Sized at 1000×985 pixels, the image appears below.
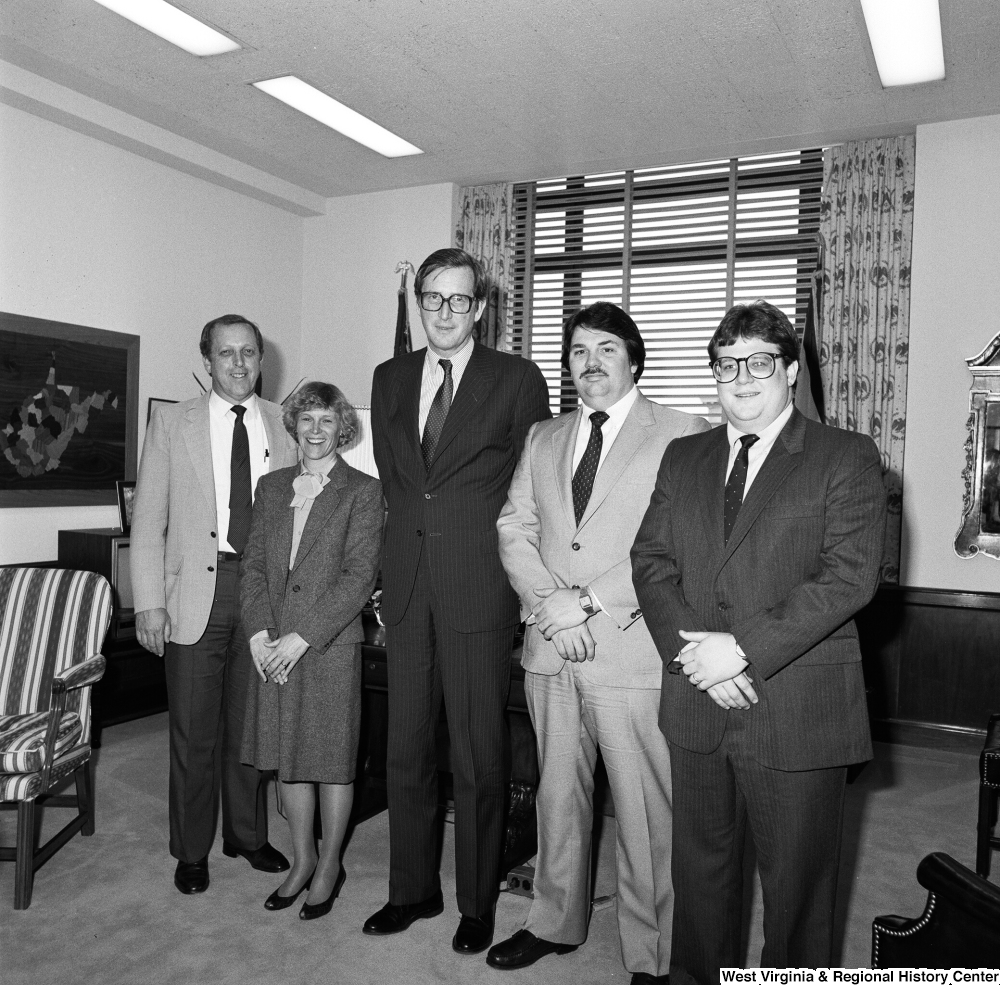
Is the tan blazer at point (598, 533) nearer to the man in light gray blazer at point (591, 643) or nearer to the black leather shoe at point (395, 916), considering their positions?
the man in light gray blazer at point (591, 643)

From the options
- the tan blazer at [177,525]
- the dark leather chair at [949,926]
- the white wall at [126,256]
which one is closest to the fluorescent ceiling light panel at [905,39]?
the tan blazer at [177,525]

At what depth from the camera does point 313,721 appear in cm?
267

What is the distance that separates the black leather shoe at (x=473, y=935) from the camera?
2506 mm

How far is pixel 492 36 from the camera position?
161 inches

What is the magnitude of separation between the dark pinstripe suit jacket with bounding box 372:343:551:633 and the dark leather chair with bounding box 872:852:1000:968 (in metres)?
1.37

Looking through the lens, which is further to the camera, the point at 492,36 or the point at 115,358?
the point at 115,358

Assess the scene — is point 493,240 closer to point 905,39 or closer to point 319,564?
point 905,39

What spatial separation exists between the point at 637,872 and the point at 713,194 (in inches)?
184

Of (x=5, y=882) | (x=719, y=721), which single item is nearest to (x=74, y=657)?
(x=5, y=882)

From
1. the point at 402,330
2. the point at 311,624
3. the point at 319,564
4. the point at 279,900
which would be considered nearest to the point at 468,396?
the point at 319,564

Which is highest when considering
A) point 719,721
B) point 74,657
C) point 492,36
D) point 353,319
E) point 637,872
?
point 492,36

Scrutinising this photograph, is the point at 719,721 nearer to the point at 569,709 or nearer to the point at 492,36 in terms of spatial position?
the point at 569,709

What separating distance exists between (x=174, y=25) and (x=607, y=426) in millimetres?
3121

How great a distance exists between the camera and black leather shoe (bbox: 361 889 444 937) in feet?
8.56
